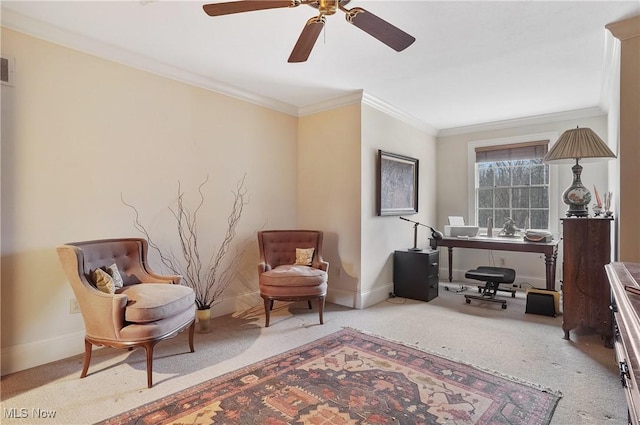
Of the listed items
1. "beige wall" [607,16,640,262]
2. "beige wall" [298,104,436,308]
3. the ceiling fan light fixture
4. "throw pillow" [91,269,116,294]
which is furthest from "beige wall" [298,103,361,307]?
"throw pillow" [91,269,116,294]

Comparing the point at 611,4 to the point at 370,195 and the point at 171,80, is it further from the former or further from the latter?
the point at 171,80

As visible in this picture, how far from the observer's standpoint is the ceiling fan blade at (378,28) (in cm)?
169

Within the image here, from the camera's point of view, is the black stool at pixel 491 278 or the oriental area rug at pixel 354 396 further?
the black stool at pixel 491 278

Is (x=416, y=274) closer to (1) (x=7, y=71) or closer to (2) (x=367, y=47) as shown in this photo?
(2) (x=367, y=47)

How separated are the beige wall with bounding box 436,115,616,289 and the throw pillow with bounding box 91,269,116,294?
187 inches

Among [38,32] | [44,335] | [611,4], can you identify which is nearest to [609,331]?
[611,4]

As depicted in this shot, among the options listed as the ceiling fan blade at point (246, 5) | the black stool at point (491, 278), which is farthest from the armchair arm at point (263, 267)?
the black stool at point (491, 278)

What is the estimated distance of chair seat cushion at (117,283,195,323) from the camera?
6.88 feet

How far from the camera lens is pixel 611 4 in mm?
2154

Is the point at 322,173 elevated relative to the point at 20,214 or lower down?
elevated

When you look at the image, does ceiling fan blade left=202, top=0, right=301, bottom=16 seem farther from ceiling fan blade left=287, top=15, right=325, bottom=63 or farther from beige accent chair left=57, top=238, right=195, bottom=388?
beige accent chair left=57, top=238, right=195, bottom=388

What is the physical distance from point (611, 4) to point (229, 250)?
3.74 meters

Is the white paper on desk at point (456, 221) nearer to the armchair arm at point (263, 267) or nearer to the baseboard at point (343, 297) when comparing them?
the baseboard at point (343, 297)

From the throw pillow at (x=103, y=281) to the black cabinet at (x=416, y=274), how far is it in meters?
3.19
